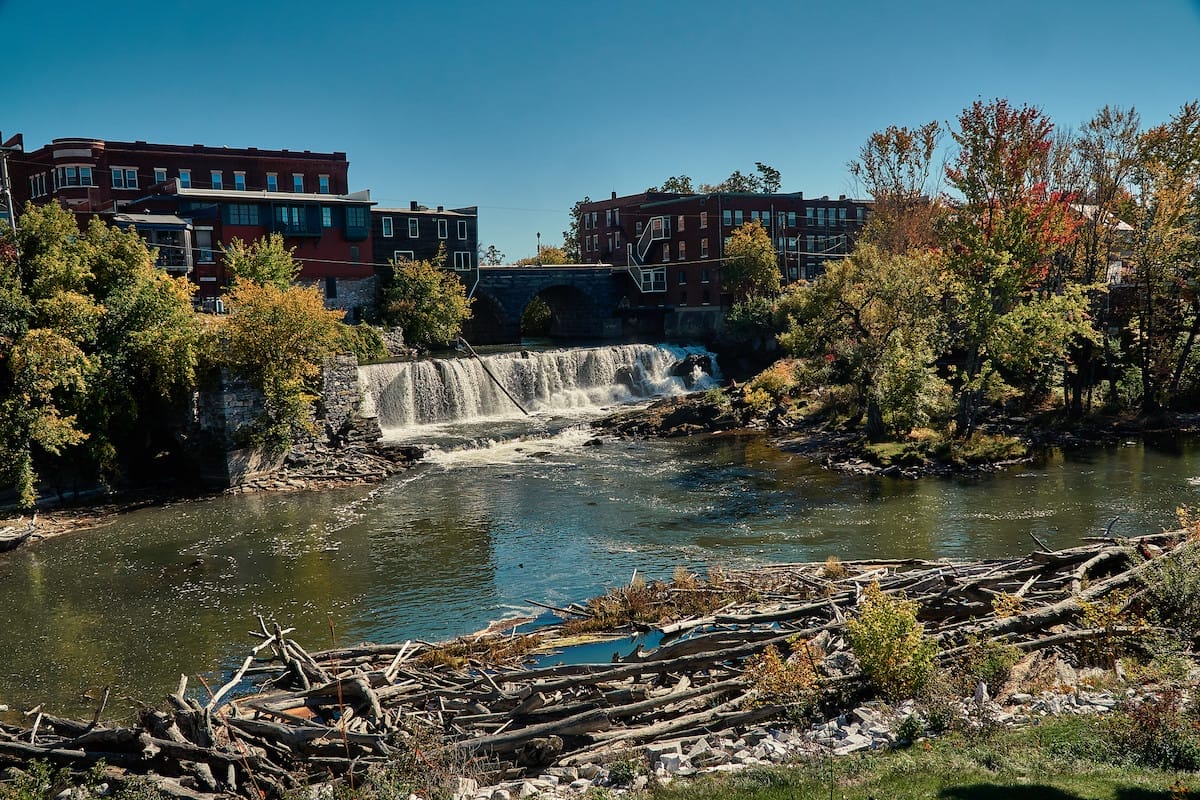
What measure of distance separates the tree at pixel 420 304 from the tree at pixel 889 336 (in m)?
27.2

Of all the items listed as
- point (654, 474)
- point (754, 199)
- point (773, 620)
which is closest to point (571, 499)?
point (654, 474)

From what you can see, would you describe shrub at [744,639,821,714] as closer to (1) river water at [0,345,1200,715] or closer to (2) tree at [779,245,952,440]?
(1) river water at [0,345,1200,715]

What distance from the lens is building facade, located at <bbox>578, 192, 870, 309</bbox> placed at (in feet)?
237

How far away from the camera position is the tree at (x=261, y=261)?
4869 cm

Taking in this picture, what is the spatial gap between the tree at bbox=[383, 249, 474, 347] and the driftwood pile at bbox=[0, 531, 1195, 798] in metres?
44.4

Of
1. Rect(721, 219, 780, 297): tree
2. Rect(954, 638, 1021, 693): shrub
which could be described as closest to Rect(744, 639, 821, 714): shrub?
Rect(954, 638, 1021, 693): shrub

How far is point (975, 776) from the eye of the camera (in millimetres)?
10273

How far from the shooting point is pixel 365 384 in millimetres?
44938

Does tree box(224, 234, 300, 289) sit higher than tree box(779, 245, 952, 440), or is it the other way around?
tree box(224, 234, 300, 289)

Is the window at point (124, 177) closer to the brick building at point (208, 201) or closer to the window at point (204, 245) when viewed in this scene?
the brick building at point (208, 201)

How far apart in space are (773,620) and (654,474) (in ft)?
65.8

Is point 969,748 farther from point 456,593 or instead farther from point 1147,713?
point 456,593

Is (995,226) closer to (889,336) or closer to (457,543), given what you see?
(889,336)

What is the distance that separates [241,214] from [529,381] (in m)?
19.7
